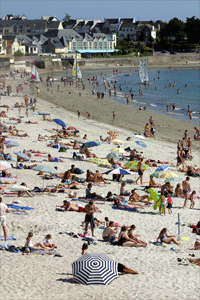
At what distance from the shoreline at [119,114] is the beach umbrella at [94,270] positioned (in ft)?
60.6

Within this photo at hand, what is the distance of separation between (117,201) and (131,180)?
382cm

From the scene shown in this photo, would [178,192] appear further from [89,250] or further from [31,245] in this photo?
[31,245]

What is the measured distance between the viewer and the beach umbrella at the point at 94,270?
888 centimetres

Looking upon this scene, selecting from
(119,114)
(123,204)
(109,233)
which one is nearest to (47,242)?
(109,233)

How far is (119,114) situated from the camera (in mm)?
39750

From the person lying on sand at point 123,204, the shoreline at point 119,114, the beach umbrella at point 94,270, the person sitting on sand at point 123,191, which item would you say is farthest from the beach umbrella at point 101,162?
the beach umbrella at point 94,270

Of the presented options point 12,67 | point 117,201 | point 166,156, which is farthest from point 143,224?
point 12,67

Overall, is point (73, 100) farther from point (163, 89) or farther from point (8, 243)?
point (8, 243)

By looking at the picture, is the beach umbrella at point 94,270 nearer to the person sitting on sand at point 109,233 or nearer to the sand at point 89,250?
the sand at point 89,250

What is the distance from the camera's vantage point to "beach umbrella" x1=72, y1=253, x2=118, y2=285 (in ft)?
29.1

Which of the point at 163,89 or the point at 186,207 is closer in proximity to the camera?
the point at 186,207

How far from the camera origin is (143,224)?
13.6 metres

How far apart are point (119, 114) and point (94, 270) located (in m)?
31.4

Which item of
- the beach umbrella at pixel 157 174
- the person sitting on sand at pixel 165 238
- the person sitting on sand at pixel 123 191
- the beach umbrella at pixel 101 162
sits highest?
the beach umbrella at pixel 101 162
